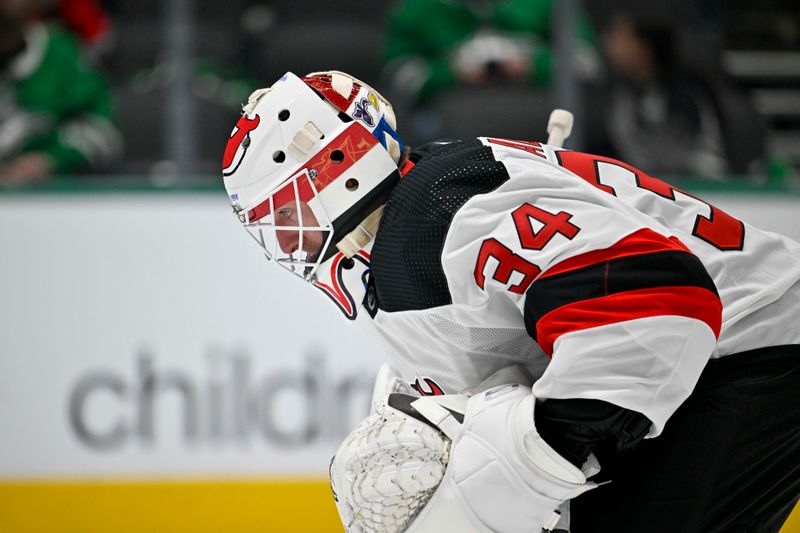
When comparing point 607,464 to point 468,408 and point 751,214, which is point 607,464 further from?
point 751,214

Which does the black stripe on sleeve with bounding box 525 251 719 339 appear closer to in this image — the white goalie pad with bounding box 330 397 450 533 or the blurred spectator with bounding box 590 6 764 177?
the white goalie pad with bounding box 330 397 450 533

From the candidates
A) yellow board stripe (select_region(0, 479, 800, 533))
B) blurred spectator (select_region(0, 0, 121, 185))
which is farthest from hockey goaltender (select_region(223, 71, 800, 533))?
blurred spectator (select_region(0, 0, 121, 185))

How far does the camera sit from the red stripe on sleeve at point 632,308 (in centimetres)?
154

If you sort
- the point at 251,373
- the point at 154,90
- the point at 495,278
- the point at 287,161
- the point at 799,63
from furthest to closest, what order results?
the point at 799,63
the point at 154,90
the point at 251,373
the point at 287,161
the point at 495,278

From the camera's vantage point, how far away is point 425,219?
1.73 meters

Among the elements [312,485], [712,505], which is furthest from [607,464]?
[312,485]

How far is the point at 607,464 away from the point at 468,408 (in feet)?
0.94

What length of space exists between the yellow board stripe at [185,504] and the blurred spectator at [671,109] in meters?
1.77

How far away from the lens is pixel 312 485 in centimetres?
370

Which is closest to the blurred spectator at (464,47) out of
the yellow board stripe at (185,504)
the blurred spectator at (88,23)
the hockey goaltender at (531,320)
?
the blurred spectator at (88,23)

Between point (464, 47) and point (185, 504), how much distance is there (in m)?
2.16

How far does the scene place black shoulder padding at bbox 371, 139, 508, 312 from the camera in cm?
171

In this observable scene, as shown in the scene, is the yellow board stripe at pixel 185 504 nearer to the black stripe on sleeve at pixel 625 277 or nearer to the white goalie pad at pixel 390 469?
the white goalie pad at pixel 390 469

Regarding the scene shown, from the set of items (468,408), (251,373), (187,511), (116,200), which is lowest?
(187,511)
